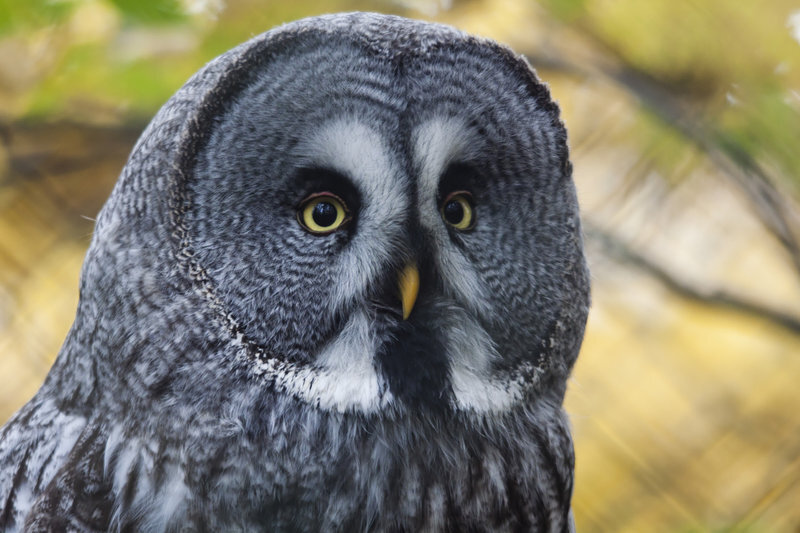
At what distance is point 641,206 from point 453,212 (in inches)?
65.9

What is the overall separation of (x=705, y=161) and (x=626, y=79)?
0.34 meters

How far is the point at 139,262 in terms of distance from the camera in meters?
1.16

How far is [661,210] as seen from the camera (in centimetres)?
275

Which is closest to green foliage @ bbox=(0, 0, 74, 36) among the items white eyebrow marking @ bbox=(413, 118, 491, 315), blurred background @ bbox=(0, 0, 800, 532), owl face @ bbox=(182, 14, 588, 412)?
blurred background @ bbox=(0, 0, 800, 532)

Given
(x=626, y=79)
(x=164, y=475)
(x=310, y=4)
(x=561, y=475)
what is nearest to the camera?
(x=164, y=475)

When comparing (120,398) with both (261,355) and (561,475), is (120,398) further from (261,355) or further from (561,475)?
(561,475)

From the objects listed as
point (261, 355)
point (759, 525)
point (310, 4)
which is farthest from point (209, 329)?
point (759, 525)

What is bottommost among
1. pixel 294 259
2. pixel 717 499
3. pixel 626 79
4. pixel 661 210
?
pixel 717 499

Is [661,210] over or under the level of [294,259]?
over

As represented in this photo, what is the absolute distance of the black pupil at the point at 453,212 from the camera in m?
1.20

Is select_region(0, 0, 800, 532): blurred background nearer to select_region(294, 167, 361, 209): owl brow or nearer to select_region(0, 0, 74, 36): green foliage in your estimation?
select_region(0, 0, 74, 36): green foliage

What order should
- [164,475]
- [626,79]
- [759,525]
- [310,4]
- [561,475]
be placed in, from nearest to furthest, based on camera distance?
[164,475]
[561,475]
[759,525]
[310,4]
[626,79]

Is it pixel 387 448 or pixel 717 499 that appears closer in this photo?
pixel 387 448

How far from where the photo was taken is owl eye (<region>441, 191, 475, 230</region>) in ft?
3.95
